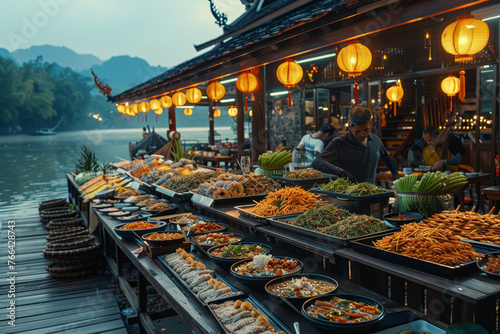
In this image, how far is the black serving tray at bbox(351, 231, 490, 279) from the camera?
1.82 meters

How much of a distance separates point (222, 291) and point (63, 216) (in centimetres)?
696

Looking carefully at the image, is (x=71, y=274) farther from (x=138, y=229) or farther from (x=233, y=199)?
(x=233, y=199)

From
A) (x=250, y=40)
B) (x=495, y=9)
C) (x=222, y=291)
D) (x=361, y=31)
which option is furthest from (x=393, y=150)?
(x=222, y=291)

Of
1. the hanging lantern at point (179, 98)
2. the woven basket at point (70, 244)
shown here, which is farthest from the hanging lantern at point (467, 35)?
the hanging lantern at point (179, 98)

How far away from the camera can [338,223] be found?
2.63m

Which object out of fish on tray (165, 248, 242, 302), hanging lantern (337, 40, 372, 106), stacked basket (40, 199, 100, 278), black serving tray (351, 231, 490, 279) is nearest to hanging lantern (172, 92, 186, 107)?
stacked basket (40, 199, 100, 278)

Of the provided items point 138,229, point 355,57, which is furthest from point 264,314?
point 355,57

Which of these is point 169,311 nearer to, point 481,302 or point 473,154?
point 481,302

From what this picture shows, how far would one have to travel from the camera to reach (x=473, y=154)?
1134 centimetres

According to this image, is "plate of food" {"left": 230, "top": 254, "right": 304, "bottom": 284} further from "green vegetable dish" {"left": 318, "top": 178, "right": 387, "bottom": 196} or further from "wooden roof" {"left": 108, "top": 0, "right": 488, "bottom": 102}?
"wooden roof" {"left": 108, "top": 0, "right": 488, "bottom": 102}

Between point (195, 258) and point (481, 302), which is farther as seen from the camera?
point (195, 258)

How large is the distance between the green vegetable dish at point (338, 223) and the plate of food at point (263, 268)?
27 centimetres

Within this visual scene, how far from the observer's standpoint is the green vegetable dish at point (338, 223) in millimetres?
2471

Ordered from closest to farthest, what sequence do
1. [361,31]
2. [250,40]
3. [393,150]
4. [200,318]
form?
[200,318] < [361,31] < [250,40] < [393,150]
